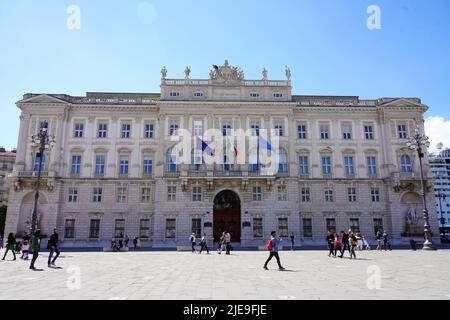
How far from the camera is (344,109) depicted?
41.5 metres

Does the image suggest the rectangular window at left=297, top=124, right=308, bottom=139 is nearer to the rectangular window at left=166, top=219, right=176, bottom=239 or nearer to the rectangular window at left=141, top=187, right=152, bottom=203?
the rectangular window at left=166, top=219, right=176, bottom=239

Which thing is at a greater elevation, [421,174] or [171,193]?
[421,174]

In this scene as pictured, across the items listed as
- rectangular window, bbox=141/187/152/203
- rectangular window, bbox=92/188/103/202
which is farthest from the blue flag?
rectangular window, bbox=92/188/103/202

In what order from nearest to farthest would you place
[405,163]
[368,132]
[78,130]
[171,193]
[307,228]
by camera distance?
[171,193], [307,228], [405,163], [78,130], [368,132]

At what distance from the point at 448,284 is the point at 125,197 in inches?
1328

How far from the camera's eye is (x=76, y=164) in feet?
129

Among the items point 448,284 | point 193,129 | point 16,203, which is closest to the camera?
point 448,284

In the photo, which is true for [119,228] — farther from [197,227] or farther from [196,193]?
[196,193]

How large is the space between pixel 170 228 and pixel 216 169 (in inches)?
333

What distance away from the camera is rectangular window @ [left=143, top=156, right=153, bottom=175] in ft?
129

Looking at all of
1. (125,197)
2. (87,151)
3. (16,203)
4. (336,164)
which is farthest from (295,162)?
(16,203)

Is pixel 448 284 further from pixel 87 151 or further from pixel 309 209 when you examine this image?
pixel 87 151

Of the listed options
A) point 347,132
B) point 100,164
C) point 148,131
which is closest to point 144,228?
point 100,164
